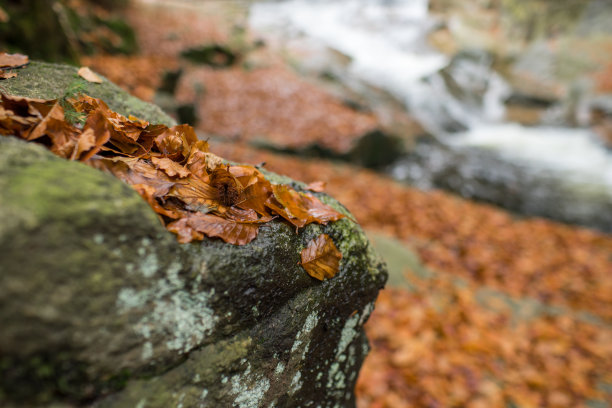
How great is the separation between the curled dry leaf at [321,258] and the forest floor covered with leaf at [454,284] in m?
0.42

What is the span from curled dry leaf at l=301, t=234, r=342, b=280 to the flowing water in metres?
7.58

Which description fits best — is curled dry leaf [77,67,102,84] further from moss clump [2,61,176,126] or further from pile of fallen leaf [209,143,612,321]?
pile of fallen leaf [209,143,612,321]

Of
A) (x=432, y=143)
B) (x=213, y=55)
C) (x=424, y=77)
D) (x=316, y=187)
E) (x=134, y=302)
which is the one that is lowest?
(x=432, y=143)

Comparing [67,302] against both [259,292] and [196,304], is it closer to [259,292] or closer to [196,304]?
[196,304]

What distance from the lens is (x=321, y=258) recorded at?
3.80 ft

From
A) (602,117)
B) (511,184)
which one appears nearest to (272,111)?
(511,184)

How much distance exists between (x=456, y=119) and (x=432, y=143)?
4168 millimetres

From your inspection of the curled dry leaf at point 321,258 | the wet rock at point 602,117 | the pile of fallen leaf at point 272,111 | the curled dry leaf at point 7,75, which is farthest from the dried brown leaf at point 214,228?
the wet rock at point 602,117

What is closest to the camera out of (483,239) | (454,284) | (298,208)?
(298,208)

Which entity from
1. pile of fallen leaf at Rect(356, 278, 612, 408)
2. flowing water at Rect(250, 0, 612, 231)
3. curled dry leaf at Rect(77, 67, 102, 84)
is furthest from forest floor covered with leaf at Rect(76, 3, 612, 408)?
flowing water at Rect(250, 0, 612, 231)

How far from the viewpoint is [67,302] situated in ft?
2.20

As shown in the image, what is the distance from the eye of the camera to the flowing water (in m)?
8.12

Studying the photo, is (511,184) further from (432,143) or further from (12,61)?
(12,61)

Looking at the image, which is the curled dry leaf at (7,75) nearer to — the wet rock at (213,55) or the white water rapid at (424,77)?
the wet rock at (213,55)
